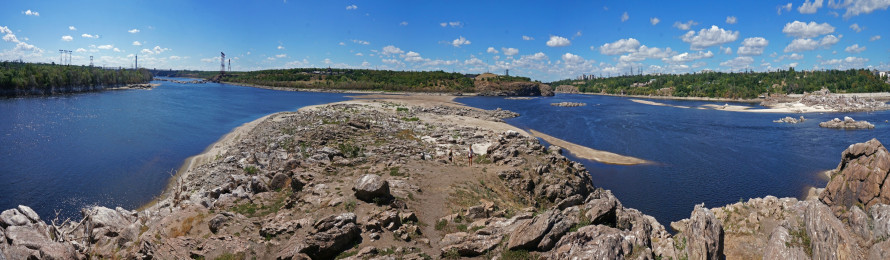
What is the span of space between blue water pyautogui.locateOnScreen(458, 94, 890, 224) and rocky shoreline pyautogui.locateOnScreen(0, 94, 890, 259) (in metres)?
7.21

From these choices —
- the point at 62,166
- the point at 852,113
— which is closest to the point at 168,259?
the point at 62,166

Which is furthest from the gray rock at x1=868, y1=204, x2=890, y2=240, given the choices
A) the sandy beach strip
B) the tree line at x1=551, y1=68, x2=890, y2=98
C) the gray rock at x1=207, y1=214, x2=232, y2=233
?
the tree line at x1=551, y1=68, x2=890, y2=98

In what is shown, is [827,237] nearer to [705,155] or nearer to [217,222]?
[217,222]

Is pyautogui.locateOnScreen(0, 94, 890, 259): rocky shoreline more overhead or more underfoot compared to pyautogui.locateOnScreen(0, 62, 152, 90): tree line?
more underfoot

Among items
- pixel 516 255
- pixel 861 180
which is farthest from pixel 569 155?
pixel 516 255

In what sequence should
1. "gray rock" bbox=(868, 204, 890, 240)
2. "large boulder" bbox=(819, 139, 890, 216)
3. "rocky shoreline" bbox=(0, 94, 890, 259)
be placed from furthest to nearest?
1. "large boulder" bbox=(819, 139, 890, 216)
2. "gray rock" bbox=(868, 204, 890, 240)
3. "rocky shoreline" bbox=(0, 94, 890, 259)

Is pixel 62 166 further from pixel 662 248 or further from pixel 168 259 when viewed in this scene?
pixel 662 248

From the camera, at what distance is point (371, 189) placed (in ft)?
61.6

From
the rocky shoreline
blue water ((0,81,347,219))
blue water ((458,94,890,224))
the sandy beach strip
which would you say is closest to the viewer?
the rocky shoreline

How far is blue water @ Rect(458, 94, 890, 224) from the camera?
33.2 metres

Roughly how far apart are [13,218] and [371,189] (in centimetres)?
1321

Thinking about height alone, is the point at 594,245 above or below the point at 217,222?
above

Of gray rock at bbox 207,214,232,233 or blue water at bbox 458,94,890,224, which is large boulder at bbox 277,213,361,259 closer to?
gray rock at bbox 207,214,232,233

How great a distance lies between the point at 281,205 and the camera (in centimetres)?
1984
